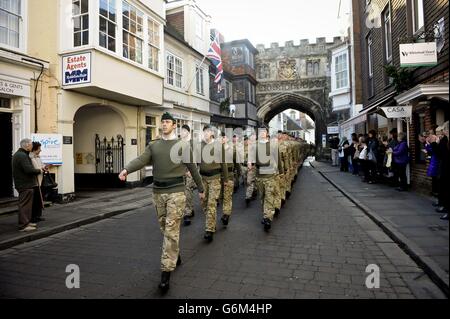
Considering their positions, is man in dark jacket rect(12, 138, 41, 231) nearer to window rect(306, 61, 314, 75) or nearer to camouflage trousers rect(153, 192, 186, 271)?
camouflage trousers rect(153, 192, 186, 271)

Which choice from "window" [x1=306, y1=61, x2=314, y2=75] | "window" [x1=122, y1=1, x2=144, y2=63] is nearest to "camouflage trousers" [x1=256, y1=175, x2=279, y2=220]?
"window" [x1=122, y1=1, x2=144, y2=63]

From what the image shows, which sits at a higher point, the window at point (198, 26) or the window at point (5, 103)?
the window at point (198, 26)

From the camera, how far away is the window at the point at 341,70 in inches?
841

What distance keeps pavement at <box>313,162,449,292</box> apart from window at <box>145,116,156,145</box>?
842 centimetres

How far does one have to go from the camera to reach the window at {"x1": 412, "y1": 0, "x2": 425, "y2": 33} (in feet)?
29.8

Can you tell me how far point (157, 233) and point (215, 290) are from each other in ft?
9.50

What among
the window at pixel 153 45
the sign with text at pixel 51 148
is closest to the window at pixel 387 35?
the window at pixel 153 45

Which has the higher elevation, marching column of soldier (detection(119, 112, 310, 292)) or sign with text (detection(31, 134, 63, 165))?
sign with text (detection(31, 134, 63, 165))

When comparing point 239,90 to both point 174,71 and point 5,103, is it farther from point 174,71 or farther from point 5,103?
point 5,103

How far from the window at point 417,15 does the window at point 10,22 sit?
38.0ft

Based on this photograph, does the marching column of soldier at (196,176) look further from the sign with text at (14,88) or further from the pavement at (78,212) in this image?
the sign with text at (14,88)

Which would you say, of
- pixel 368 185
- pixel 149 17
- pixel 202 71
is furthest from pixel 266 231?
pixel 202 71

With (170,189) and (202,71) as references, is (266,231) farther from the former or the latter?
(202,71)
